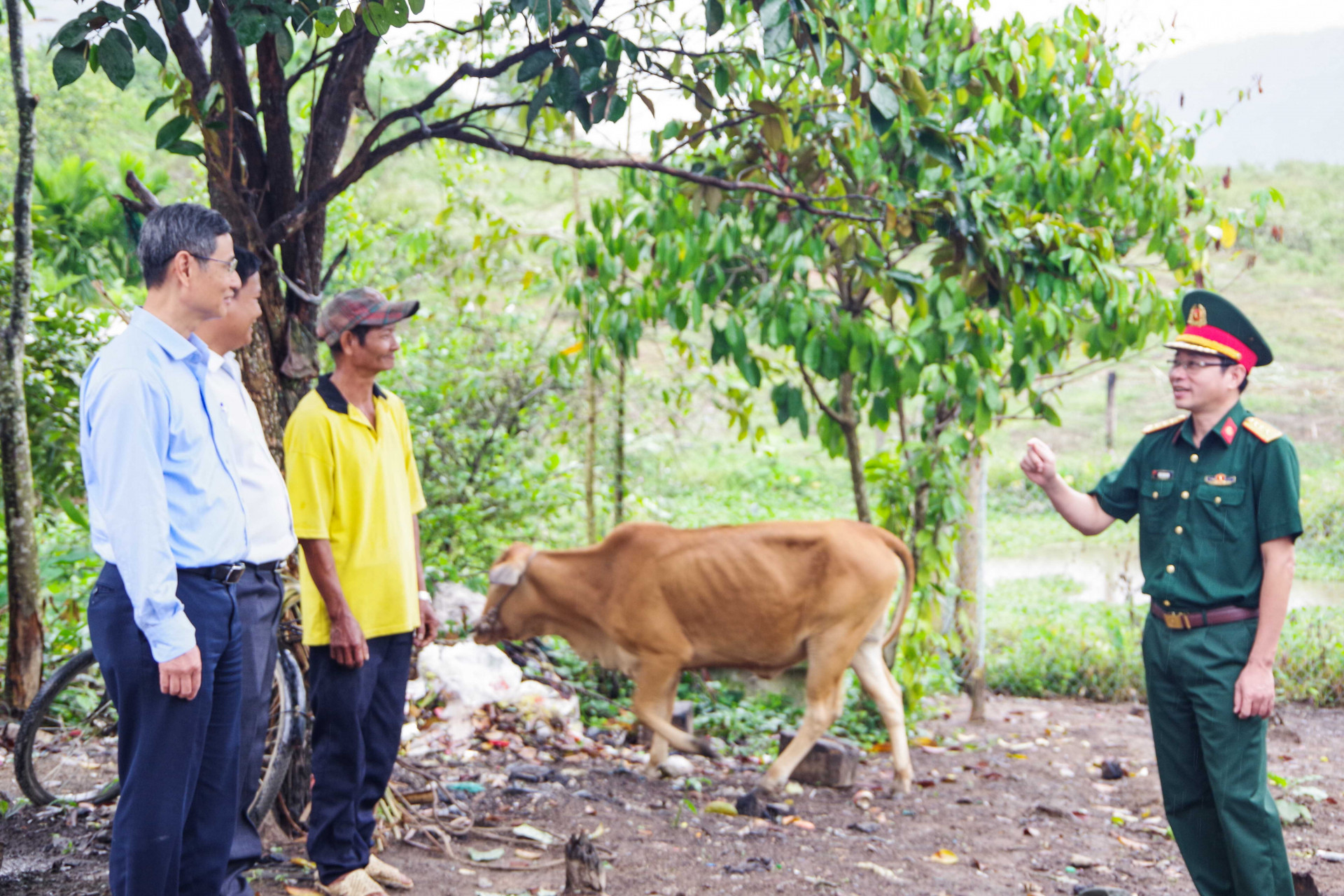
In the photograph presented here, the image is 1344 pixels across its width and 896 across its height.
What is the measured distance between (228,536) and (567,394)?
596 cm

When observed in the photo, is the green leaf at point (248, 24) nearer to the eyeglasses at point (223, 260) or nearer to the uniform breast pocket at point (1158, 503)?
the eyeglasses at point (223, 260)

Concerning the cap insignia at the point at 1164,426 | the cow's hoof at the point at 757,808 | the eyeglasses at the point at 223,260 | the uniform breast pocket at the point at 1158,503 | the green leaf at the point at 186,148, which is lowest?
the cow's hoof at the point at 757,808

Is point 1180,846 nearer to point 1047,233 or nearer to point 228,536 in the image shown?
point 1047,233

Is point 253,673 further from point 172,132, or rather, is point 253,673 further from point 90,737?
point 90,737

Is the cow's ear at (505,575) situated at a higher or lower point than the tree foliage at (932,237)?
lower

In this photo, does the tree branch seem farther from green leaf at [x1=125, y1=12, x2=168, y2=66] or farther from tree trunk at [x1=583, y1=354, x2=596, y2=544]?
green leaf at [x1=125, y1=12, x2=168, y2=66]

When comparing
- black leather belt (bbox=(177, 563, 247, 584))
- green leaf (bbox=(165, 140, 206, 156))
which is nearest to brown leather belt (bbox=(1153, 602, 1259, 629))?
black leather belt (bbox=(177, 563, 247, 584))

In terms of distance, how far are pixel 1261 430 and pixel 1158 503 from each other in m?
0.40

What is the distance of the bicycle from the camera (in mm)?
3992

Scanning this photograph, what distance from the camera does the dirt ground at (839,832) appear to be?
4156 mm

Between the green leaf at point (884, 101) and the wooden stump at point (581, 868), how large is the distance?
2659 millimetres

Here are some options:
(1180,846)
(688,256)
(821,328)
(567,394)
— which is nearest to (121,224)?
(567,394)

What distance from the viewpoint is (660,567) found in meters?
5.95

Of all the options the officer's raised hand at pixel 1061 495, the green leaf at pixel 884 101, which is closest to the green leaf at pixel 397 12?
the green leaf at pixel 884 101
